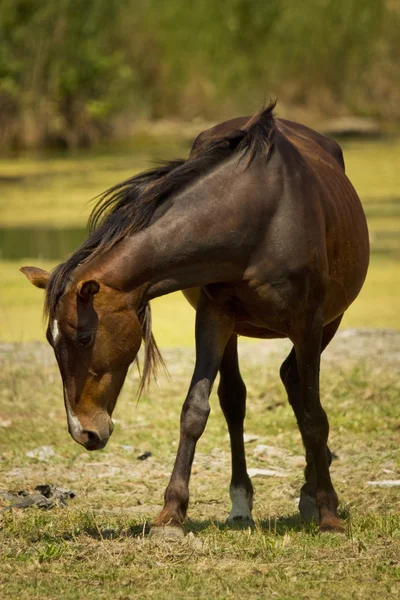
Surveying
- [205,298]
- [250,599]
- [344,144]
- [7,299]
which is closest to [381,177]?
[344,144]

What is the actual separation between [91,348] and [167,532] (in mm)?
751

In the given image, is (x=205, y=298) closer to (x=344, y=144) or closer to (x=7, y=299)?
(x=7, y=299)

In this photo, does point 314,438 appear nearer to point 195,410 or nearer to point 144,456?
point 195,410

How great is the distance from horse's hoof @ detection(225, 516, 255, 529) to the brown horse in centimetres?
31

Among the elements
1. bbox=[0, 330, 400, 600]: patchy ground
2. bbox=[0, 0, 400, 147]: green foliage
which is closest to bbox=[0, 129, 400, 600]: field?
bbox=[0, 330, 400, 600]: patchy ground

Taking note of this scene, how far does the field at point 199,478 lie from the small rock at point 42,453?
0.05 m

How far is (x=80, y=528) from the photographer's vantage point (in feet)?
15.2

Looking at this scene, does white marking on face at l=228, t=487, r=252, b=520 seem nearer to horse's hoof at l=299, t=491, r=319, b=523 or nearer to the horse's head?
horse's hoof at l=299, t=491, r=319, b=523

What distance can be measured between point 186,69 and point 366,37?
4.35m

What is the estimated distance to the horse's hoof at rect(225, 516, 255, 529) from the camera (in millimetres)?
4906

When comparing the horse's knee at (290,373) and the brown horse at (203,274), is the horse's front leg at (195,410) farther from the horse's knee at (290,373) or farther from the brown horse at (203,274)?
the horse's knee at (290,373)

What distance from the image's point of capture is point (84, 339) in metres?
4.24

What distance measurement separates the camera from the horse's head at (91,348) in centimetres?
423

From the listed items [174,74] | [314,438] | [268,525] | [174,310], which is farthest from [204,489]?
[174,74]
